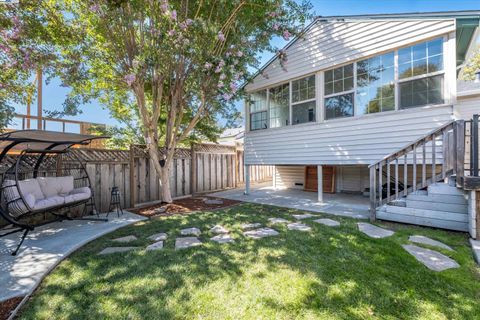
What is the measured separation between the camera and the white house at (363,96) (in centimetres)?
469

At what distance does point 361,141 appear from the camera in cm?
576

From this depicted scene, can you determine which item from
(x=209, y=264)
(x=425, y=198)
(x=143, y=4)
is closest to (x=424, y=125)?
(x=425, y=198)

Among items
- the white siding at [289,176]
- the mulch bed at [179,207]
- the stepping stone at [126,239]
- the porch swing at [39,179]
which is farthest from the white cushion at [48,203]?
the white siding at [289,176]

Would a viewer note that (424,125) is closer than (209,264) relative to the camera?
No

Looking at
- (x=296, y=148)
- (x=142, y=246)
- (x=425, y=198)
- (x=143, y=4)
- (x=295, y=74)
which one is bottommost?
(x=142, y=246)

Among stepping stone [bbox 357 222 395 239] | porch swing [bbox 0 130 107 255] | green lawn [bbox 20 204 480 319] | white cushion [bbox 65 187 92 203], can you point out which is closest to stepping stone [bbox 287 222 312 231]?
green lawn [bbox 20 204 480 319]

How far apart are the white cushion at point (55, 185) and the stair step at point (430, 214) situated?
21.7 ft

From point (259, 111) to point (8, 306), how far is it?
7.44 metres

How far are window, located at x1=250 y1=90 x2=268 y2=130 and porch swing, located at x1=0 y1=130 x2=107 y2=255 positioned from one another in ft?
16.9

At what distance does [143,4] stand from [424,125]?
661cm

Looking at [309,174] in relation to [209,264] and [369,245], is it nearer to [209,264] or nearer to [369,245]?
[369,245]

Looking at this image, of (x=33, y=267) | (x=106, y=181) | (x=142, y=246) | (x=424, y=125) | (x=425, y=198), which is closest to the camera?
(x=33, y=267)

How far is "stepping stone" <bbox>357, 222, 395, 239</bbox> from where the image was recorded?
144 inches

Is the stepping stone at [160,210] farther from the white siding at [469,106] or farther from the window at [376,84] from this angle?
the white siding at [469,106]
